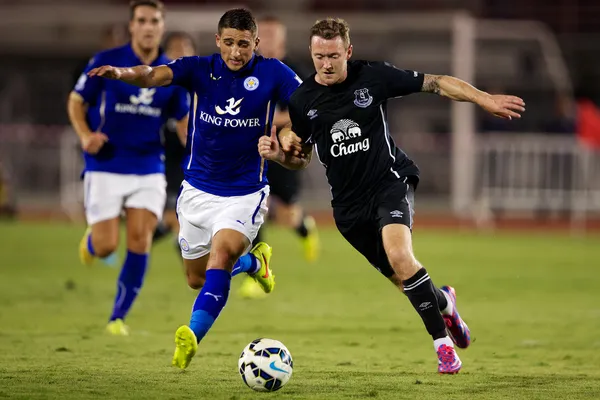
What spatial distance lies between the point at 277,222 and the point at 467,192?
3.75m

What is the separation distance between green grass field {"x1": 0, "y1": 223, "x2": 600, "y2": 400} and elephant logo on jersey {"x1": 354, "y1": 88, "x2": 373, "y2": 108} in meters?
1.74

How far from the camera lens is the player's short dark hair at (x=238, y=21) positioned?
7.19m

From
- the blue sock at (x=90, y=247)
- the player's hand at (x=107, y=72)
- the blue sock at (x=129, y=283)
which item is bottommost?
the blue sock at (x=129, y=283)

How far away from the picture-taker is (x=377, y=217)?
709 cm

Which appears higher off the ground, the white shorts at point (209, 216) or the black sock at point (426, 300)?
the white shorts at point (209, 216)

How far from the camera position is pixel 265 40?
1162 centimetres

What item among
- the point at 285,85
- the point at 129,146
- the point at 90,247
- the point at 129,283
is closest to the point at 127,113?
the point at 129,146

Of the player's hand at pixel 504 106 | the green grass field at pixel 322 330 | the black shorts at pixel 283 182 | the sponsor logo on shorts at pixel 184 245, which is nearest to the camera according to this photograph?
the green grass field at pixel 322 330

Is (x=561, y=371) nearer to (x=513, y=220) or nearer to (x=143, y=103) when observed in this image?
(x=143, y=103)

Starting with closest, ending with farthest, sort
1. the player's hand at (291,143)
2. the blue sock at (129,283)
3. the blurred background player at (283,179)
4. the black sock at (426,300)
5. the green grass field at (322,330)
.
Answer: the green grass field at (322,330), the black sock at (426,300), the player's hand at (291,143), the blue sock at (129,283), the blurred background player at (283,179)

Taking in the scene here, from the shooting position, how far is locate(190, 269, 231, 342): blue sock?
22.3ft

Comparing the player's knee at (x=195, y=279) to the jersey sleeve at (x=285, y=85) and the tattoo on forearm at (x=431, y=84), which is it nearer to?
the jersey sleeve at (x=285, y=85)

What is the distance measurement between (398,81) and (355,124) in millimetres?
397

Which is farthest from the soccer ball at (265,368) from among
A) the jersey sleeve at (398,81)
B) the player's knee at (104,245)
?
the player's knee at (104,245)
